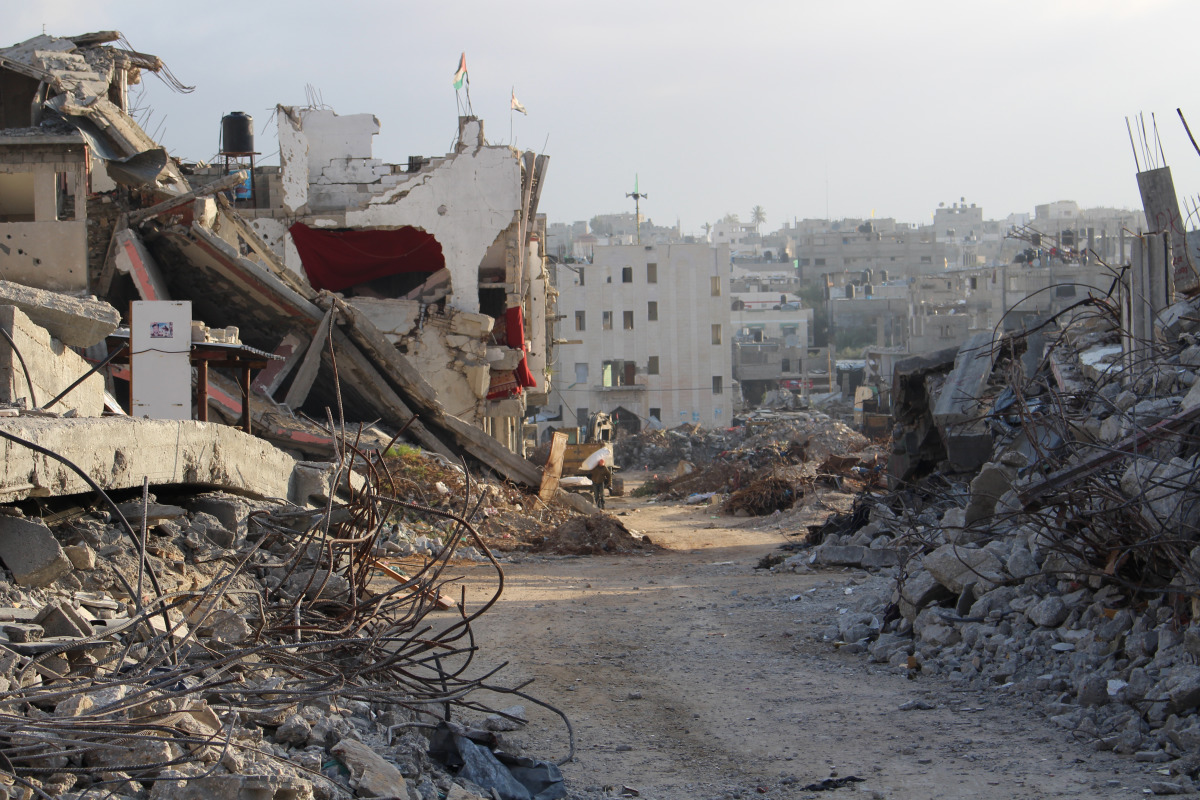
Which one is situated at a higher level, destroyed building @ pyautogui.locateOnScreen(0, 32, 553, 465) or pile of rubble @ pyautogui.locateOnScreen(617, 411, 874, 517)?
destroyed building @ pyautogui.locateOnScreen(0, 32, 553, 465)

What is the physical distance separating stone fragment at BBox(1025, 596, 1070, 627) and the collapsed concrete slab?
5.47 m

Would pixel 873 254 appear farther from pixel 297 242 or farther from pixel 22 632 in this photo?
pixel 22 632

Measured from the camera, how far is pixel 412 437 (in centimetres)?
1647

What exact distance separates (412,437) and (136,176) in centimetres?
563

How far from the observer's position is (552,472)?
17109 millimetres

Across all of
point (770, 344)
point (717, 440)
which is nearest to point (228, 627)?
point (717, 440)

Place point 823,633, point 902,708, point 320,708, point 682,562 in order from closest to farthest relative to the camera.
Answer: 1. point 320,708
2. point 902,708
3. point 823,633
4. point 682,562

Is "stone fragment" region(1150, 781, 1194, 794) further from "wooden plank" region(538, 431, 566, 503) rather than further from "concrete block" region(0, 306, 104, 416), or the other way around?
"wooden plank" region(538, 431, 566, 503)

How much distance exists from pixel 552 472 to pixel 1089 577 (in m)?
11.4

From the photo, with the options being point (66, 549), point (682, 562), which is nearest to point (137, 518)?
point (66, 549)

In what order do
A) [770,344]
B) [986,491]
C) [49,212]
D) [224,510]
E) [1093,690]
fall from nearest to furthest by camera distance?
[1093,690], [224,510], [986,491], [49,212], [770,344]

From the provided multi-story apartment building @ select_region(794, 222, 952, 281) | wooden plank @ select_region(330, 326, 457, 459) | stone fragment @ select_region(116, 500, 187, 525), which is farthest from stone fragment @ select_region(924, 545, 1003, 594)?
multi-story apartment building @ select_region(794, 222, 952, 281)

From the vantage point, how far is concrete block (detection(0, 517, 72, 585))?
15.6ft

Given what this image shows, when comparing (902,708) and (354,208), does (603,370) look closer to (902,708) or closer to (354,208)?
(354,208)
